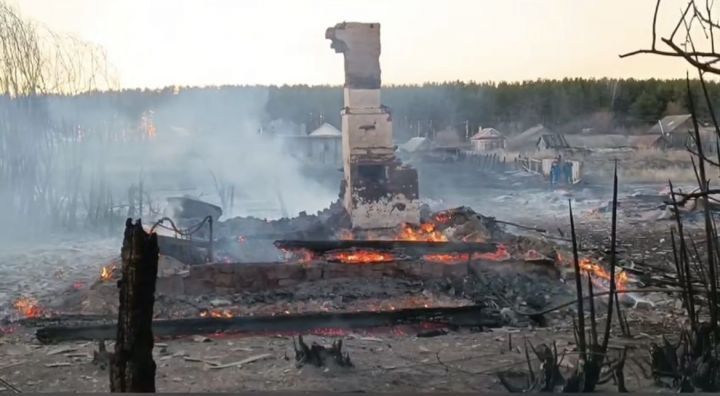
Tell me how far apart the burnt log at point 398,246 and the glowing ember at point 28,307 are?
10.9 feet

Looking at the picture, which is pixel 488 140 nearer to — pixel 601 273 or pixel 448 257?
pixel 448 257

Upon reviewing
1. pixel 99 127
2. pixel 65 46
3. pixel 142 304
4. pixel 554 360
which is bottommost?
pixel 554 360

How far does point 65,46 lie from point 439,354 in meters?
10.7

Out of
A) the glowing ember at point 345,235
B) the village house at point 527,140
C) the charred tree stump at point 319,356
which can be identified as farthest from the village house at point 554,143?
the charred tree stump at point 319,356

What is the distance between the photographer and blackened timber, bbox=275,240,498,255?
991 centimetres

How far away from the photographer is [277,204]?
16.2m

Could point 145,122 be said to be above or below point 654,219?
above

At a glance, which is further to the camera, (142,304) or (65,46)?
(65,46)

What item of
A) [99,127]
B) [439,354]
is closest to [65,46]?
[99,127]

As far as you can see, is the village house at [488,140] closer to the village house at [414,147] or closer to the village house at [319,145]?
the village house at [414,147]

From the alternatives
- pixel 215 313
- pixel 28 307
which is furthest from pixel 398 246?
pixel 28 307

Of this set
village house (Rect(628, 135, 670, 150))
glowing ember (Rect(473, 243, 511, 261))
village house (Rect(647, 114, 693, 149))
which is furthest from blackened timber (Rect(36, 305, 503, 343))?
village house (Rect(628, 135, 670, 150))

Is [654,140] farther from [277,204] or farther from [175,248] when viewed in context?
[175,248]

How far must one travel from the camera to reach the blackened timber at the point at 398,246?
9914 mm
